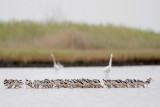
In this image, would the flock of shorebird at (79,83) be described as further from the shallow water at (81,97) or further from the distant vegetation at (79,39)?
the distant vegetation at (79,39)

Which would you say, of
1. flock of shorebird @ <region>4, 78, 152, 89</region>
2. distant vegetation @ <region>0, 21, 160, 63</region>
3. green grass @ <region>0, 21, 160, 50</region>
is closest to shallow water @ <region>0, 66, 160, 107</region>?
flock of shorebird @ <region>4, 78, 152, 89</region>

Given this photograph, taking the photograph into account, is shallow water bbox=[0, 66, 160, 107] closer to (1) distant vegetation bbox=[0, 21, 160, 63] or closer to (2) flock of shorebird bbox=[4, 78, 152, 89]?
(2) flock of shorebird bbox=[4, 78, 152, 89]

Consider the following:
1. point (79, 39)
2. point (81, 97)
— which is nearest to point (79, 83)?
point (81, 97)

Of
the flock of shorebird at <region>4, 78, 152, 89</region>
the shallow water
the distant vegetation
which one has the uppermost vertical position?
the distant vegetation

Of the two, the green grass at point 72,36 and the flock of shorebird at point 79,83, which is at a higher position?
the green grass at point 72,36

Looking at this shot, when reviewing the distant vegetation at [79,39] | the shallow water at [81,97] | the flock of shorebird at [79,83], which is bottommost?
the shallow water at [81,97]

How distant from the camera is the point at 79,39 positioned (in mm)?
37125

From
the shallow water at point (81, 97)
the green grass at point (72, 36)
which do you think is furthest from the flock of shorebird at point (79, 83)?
the green grass at point (72, 36)

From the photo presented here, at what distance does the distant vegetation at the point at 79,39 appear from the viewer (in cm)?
3186

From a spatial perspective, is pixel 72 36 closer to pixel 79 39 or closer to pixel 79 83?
pixel 79 39

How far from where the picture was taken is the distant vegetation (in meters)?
31.9

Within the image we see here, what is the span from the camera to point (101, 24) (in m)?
41.2

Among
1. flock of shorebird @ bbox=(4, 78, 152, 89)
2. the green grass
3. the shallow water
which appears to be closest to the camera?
the shallow water

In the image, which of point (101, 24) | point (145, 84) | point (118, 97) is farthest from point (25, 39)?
point (118, 97)
